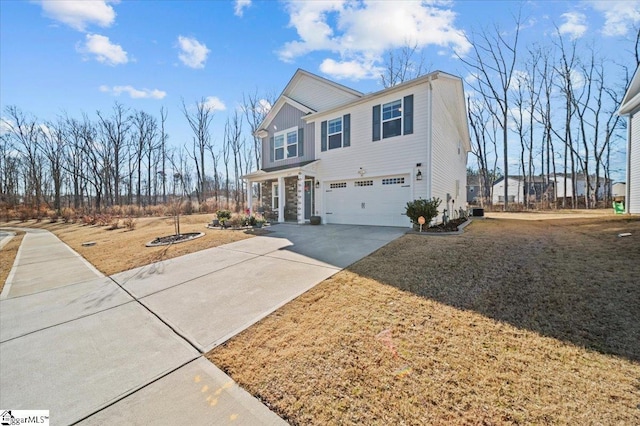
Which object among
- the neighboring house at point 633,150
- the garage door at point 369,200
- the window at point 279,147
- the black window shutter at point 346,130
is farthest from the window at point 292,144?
the neighboring house at point 633,150

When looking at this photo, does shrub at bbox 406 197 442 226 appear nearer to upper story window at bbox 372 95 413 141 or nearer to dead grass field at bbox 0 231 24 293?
upper story window at bbox 372 95 413 141

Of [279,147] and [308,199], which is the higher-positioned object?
[279,147]

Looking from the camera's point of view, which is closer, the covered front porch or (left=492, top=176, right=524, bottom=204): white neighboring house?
the covered front porch

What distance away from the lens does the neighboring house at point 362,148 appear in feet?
Result: 33.0

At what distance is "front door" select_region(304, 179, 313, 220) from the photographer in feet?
45.1

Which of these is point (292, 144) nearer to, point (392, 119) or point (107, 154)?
point (392, 119)

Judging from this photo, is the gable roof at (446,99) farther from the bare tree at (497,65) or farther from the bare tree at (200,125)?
the bare tree at (200,125)

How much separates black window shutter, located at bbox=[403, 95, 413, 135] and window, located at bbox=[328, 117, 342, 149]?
10.8ft

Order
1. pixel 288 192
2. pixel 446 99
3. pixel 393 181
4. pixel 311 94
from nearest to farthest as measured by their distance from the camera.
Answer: pixel 393 181, pixel 446 99, pixel 311 94, pixel 288 192

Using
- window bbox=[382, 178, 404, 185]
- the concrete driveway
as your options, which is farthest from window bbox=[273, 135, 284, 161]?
the concrete driveway

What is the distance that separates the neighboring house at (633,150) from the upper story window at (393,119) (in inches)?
363

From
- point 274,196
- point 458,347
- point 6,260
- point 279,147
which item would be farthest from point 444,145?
point 6,260

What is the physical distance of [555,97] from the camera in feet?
82.5

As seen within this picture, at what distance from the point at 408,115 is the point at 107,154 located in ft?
118
